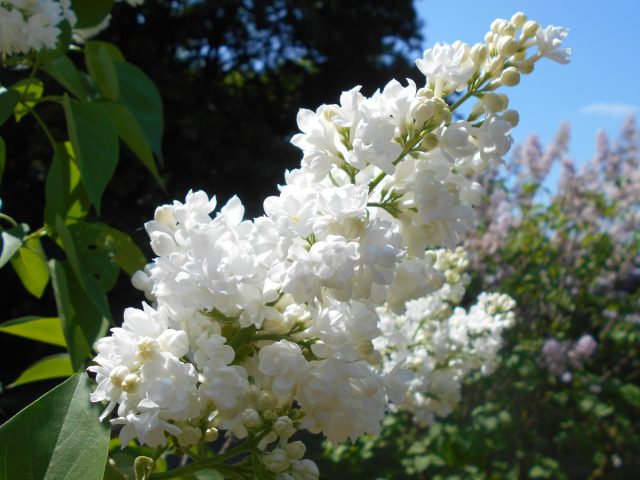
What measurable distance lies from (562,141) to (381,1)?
13.6ft

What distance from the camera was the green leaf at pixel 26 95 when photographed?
3.69ft

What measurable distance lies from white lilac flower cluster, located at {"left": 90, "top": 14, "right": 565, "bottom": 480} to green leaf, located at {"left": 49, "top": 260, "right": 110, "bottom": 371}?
257 mm

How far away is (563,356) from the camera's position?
153 inches

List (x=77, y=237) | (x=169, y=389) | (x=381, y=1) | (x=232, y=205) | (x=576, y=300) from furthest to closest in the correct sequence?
(x=381, y=1), (x=576, y=300), (x=77, y=237), (x=232, y=205), (x=169, y=389)

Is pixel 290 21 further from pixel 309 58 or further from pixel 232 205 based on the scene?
pixel 232 205

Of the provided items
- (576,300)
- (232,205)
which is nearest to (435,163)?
(232,205)

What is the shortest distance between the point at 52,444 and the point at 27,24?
0.71 m

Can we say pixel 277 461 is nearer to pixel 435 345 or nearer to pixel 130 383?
pixel 130 383

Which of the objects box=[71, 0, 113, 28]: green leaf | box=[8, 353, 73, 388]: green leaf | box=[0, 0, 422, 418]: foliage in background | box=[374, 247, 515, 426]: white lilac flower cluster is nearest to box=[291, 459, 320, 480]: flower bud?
box=[8, 353, 73, 388]: green leaf

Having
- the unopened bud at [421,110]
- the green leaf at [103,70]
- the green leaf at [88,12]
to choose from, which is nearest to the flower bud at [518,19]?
the unopened bud at [421,110]

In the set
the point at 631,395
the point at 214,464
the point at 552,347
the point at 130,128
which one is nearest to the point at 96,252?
the point at 130,128

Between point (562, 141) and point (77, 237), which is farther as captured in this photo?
point (562, 141)

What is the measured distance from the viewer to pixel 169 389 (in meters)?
0.57

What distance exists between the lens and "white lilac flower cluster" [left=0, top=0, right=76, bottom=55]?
39.8 inches
